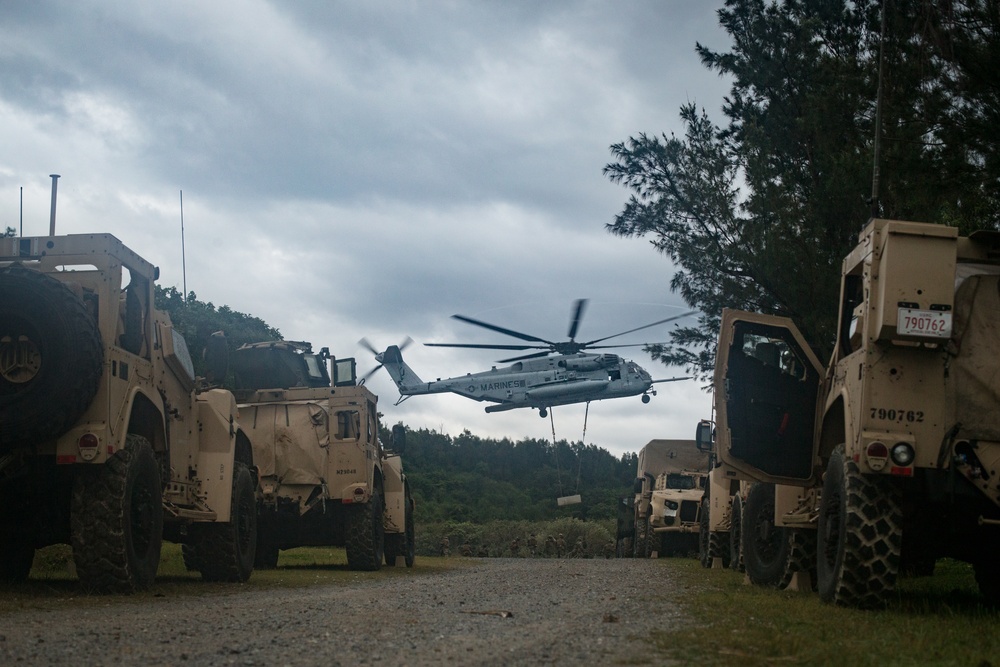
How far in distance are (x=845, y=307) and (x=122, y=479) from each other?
6.22 meters

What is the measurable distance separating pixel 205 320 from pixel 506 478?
105 feet

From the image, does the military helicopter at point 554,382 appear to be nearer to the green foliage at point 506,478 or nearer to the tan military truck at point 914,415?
the green foliage at point 506,478

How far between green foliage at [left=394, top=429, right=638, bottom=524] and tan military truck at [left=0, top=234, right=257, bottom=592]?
33.6 m

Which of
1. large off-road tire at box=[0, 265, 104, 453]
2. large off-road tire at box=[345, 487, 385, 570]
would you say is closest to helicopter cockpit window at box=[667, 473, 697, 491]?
large off-road tire at box=[345, 487, 385, 570]

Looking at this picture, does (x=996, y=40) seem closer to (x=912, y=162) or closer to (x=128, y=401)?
(x=912, y=162)

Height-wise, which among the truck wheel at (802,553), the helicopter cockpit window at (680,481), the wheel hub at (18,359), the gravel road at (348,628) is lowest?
the gravel road at (348,628)

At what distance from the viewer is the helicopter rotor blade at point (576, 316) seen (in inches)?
1191

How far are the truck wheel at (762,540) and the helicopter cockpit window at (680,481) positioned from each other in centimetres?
1451

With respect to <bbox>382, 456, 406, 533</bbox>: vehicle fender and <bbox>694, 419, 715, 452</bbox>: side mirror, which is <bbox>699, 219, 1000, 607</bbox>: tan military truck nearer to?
<bbox>694, 419, 715, 452</bbox>: side mirror

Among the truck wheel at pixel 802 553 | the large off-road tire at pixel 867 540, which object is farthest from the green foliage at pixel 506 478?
the large off-road tire at pixel 867 540

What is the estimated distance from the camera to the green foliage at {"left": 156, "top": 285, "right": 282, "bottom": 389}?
32.2 metres

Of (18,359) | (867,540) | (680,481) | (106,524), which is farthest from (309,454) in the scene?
(680,481)

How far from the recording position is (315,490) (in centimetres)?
1731

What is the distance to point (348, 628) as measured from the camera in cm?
729
